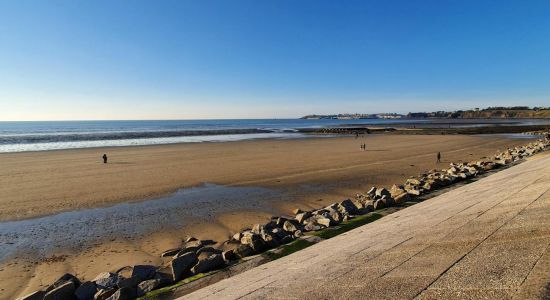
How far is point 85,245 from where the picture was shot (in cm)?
998

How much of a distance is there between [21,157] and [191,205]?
88.8ft

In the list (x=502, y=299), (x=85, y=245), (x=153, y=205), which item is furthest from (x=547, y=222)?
(x=153, y=205)

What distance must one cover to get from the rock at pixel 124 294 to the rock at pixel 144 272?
0.50m

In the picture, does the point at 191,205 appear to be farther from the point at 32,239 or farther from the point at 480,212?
the point at 480,212

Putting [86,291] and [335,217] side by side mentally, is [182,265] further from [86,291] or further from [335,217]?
[335,217]

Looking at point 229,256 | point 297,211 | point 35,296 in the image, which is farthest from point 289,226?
point 35,296

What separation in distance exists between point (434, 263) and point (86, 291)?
6232mm

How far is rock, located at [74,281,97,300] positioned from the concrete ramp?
2.21 metres

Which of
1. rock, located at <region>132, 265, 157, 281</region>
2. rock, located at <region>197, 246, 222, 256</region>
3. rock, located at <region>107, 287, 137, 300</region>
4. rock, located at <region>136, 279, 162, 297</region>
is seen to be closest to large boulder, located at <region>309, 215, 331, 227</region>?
rock, located at <region>197, 246, 222, 256</region>

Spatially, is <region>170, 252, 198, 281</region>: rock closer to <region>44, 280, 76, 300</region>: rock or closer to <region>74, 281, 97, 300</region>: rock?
<region>74, 281, 97, 300</region>: rock

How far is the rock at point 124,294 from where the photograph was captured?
6352 millimetres

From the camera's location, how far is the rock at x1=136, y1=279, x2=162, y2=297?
6551 mm

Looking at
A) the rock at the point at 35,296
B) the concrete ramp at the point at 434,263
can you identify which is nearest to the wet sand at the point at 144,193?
the rock at the point at 35,296

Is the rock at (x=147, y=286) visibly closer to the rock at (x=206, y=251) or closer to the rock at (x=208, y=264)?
the rock at (x=208, y=264)
